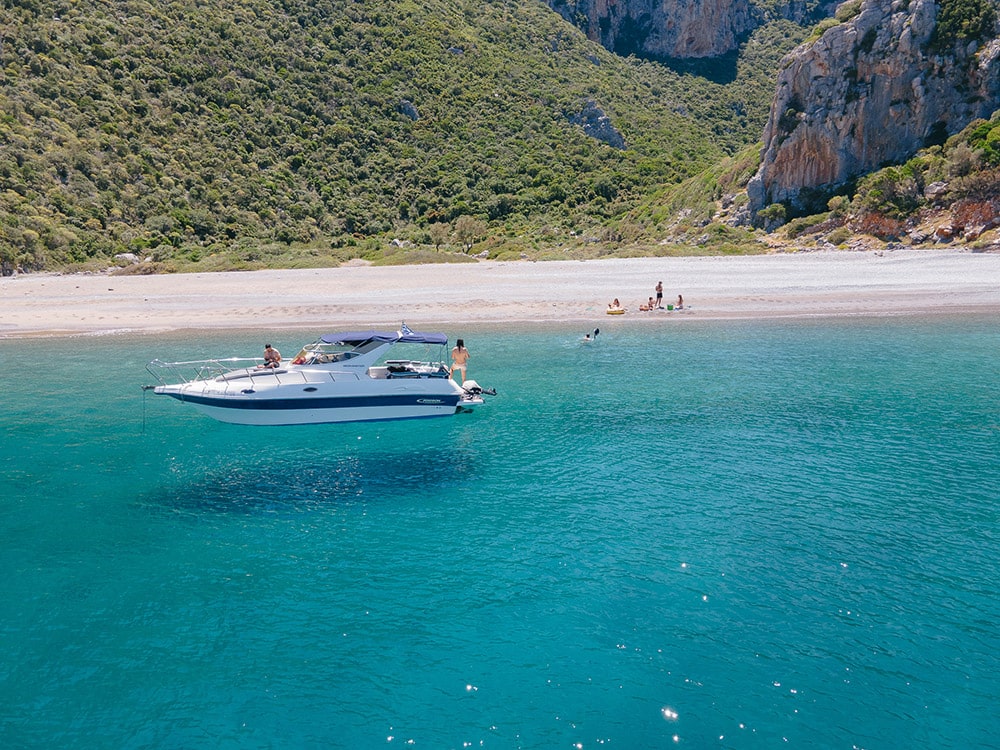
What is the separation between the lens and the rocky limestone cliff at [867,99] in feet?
184

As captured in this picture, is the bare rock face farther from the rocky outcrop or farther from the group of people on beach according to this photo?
the group of people on beach

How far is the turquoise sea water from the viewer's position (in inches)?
326

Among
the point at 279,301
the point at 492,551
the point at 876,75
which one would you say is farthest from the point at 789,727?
the point at 876,75

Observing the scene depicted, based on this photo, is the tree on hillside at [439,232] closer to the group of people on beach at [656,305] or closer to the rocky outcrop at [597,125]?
the rocky outcrop at [597,125]

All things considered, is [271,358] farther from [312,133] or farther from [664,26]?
[664,26]

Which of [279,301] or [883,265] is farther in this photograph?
[883,265]

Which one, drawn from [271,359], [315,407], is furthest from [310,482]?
[271,359]

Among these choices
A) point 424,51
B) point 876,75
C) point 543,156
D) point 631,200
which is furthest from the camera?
point 424,51

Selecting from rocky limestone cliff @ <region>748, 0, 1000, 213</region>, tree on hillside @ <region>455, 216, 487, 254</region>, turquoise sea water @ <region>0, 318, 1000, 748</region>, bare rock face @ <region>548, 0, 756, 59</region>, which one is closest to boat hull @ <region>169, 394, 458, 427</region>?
turquoise sea water @ <region>0, 318, 1000, 748</region>

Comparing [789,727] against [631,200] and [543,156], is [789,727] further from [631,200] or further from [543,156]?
[543,156]

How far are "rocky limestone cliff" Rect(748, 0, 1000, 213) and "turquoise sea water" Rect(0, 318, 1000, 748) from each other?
4218 cm

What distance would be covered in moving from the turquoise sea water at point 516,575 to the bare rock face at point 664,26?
116m

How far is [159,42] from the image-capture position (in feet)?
257

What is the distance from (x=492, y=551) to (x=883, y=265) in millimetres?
40794
